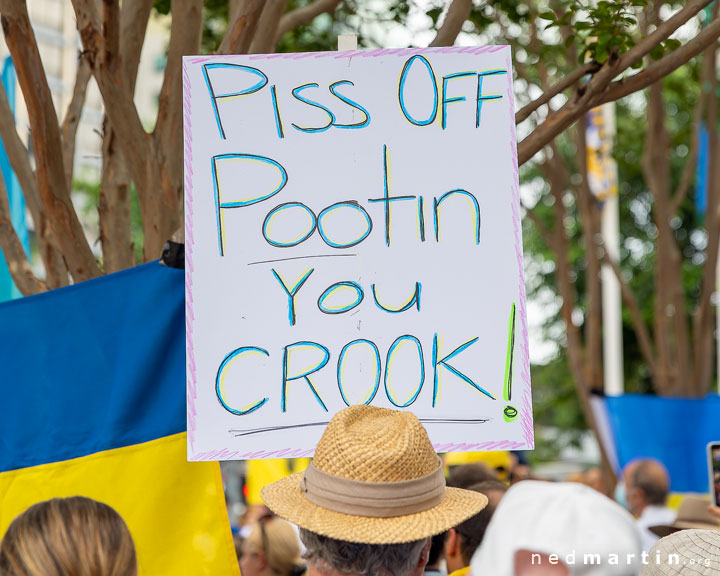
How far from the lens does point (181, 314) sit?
2.61 meters

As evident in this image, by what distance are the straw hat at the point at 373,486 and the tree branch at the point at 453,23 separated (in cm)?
155

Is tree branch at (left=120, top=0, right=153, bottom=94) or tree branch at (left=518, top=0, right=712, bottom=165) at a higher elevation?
tree branch at (left=120, top=0, right=153, bottom=94)

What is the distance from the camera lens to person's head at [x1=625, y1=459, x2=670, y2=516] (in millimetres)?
5008

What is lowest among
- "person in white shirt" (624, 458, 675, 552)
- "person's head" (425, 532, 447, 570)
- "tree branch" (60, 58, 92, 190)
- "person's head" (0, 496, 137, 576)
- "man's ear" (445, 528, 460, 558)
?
"person in white shirt" (624, 458, 675, 552)

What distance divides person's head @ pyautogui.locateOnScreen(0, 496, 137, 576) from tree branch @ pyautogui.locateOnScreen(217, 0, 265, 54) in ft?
4.99

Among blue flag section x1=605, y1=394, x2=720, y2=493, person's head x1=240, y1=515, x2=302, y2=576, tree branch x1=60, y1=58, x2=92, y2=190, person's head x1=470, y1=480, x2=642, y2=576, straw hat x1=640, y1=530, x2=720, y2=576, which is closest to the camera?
person's head x1=470, y1=480, x2=642, y2=576

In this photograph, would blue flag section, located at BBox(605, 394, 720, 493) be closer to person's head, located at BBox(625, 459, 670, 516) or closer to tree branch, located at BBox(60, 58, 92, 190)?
person's head, located at BBox(625, 459, 670, 516)

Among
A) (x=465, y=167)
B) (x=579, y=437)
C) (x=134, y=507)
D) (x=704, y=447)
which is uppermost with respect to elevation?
(x=465, y=167)

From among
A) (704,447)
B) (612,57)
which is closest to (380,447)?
(612,57)

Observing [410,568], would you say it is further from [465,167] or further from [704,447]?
[704,447]

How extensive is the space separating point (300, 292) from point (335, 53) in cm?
63

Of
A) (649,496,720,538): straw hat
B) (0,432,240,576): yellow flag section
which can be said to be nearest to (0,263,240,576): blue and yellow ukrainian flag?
(0,432,240,576): yellow flag section

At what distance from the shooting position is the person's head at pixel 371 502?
1798 mm

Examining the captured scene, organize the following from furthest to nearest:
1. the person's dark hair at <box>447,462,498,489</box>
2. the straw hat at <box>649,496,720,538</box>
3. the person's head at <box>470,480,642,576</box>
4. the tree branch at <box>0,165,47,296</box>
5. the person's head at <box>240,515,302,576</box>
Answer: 1. the straw hat at <box>649,496,720,538</box>
2. the person's dark hair at <box>447,462,498,489</box>
3. the tree branch at <box>0,165,47,296</box>
4. the person's head at <box>240,515,302,576</box>
5. the person's head at <box>470,480,642,576</box>
